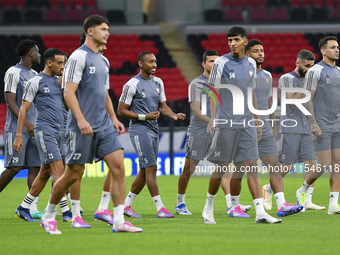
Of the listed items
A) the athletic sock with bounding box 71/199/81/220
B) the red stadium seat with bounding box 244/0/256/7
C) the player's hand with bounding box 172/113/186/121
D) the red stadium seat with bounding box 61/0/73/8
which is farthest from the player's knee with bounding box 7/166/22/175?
the red stadium seat with bounding box 244/0/256/7

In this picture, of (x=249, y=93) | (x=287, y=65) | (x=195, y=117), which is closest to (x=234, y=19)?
(x=287, y=65)

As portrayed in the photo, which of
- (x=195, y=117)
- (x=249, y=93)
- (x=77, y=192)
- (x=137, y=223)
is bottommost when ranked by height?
(x=137, y=223)

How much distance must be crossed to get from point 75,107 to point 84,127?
0.76ft

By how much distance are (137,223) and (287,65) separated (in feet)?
61.5

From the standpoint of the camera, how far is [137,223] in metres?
6.61

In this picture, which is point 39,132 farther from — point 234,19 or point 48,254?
point 234,19

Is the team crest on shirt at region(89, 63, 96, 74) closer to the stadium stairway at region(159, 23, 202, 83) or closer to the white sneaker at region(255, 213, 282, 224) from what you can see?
the white sneaker at region(255, 213, 282, 224)

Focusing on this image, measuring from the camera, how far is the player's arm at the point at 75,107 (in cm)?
514

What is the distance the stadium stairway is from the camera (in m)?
25.3

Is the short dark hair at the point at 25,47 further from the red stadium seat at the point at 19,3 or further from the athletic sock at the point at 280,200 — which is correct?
the red stadium seat at the point at 19,3

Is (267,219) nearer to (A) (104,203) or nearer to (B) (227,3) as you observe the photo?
(A) (104,203)

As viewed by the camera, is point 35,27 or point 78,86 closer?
point 78,86

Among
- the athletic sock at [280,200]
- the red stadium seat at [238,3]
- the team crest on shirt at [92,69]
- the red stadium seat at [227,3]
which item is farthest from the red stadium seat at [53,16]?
the team crest on shirt at [92,69]

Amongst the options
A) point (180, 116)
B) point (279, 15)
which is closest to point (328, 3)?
point (279, 15)
